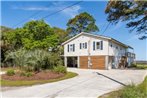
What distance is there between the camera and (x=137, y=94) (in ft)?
32.0

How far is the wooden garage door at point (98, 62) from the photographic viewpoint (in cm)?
3403

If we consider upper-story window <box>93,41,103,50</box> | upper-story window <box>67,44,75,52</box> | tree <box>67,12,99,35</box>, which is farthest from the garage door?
tree <box>67,12,99,35</box>

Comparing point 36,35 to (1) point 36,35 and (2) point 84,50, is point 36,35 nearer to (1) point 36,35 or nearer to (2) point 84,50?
(1) point 36,35

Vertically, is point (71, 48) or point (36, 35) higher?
point (36, 35)

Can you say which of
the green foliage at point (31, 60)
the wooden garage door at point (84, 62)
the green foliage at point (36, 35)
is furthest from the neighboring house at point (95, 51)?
the green foliage at point (31, 60)

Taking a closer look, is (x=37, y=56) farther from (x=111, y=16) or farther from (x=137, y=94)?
(x=137, y=94)

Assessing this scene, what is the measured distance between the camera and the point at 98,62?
113 feet

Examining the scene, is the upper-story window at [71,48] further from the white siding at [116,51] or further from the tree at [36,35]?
the white siding at [116,51]

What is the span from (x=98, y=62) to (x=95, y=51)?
5.80 feet

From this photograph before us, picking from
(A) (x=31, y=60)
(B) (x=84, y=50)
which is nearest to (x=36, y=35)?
(B) (x=84, y=50)

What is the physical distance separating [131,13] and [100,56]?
11.9 m

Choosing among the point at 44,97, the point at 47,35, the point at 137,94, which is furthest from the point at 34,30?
the point at 137,94

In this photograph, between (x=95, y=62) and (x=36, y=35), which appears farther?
(x=36, y=35)

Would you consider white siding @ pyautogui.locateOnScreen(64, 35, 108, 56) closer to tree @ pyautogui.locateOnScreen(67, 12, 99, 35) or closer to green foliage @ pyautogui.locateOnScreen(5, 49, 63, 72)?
green foliage @ pyautogui.locateOnScreen(5, 49, 63, 72)
